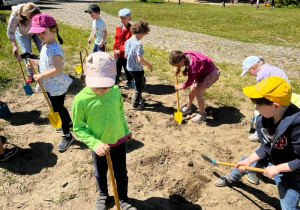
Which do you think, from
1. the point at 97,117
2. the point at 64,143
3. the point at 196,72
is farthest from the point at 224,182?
the point at 64,143

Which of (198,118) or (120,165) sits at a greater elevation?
(120,165)

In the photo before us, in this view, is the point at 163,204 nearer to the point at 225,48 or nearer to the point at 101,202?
the point at 101,202

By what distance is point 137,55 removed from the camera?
448 centimetres

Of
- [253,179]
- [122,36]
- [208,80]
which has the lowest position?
[253,179]

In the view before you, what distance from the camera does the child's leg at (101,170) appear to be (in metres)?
2.63

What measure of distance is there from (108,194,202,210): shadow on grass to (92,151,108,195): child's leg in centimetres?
25

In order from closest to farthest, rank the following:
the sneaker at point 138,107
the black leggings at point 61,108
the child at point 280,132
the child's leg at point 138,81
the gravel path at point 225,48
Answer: the child at point 280,132, the black leggings at point 61,108, the child's leg at point 138,81, the sneaker at point 138,107, the gravel path at point 225,48

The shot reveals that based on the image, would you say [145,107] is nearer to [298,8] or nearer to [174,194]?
[174,194]

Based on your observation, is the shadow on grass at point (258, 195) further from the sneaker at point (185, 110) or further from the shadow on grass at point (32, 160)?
the shadow on grass at point (32, 160)

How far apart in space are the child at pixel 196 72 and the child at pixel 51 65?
5.48ft

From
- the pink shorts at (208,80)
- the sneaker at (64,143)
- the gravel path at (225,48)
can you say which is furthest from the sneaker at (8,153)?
the gravel path at (225,48)

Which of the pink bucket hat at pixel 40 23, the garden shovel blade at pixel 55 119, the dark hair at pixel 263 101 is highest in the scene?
the pink bucket hat at pixel 40 23

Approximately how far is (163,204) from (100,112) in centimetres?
145

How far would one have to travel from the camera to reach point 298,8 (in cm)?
2920
